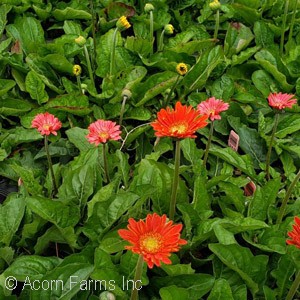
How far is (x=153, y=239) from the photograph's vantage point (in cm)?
116

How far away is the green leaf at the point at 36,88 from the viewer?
2.19 m

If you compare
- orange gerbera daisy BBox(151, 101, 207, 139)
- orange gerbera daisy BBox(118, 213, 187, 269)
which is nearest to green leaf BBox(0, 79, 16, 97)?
orange gerbera daisy BBox(151, 101, 207, 139)

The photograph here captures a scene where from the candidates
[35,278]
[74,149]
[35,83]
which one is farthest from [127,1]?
[35,278]

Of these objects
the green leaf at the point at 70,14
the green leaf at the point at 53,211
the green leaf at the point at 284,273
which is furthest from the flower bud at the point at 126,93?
the green leaf at the point at 284,273

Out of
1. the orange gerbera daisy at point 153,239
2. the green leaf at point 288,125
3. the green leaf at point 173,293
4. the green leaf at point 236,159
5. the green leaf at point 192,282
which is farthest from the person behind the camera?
the green leaf at point 288,125

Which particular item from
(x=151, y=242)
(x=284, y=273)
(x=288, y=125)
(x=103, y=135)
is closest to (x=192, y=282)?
(x=284, y=273)

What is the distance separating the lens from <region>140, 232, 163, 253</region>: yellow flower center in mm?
1121

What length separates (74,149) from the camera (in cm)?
204

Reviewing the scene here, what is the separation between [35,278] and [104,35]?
4.26 ft

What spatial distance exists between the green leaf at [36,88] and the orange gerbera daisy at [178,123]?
0.90 m

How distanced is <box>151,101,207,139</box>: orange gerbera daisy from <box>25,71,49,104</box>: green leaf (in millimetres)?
902

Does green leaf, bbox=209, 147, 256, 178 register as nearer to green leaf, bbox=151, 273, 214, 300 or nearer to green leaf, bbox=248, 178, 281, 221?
green leaf, bbox=248, 178, 281, 221

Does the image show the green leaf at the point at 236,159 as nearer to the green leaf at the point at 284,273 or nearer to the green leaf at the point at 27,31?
the green leaf at the point at 284,273

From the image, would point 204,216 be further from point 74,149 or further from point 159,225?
point 74,149
